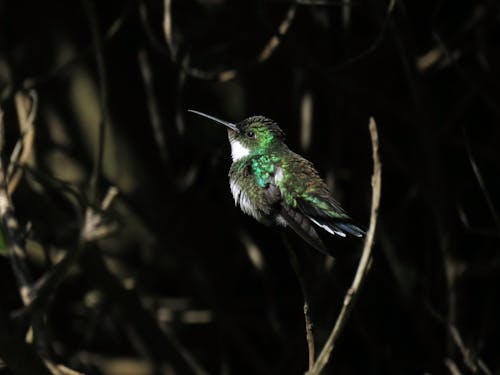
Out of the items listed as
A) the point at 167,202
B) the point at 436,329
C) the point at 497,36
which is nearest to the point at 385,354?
the point at 436,329

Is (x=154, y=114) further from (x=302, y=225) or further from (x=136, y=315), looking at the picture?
(x=302, y=225)

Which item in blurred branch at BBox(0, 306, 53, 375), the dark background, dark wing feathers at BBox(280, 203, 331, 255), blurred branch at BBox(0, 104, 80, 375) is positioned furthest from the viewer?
the dark background

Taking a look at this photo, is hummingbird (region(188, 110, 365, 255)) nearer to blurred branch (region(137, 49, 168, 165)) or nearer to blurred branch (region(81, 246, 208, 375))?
blurred branch (region(81, 246, 208, 375))

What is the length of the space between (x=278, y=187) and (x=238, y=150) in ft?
1.13

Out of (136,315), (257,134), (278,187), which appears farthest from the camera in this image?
(136,315)

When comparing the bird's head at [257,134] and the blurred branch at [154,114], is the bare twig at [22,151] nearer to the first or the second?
the bird's head at [257,134]

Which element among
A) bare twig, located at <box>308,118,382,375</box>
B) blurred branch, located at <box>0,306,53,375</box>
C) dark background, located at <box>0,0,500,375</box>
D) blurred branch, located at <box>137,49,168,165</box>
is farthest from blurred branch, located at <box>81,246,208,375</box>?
bare twig, located at <box>308,118,382,375</box>

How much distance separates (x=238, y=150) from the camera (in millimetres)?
2016

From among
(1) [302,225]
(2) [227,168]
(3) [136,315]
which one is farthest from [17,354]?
(2) [227,168]

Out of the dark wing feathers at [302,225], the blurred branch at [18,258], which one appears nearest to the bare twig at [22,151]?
the blurred branch at [18,258]

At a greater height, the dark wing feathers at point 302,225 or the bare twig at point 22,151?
the dark wing feathers at point 302,225

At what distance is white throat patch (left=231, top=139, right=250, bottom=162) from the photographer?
1.95 metres

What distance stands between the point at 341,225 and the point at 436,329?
2290mm

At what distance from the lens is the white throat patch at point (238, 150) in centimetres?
195
